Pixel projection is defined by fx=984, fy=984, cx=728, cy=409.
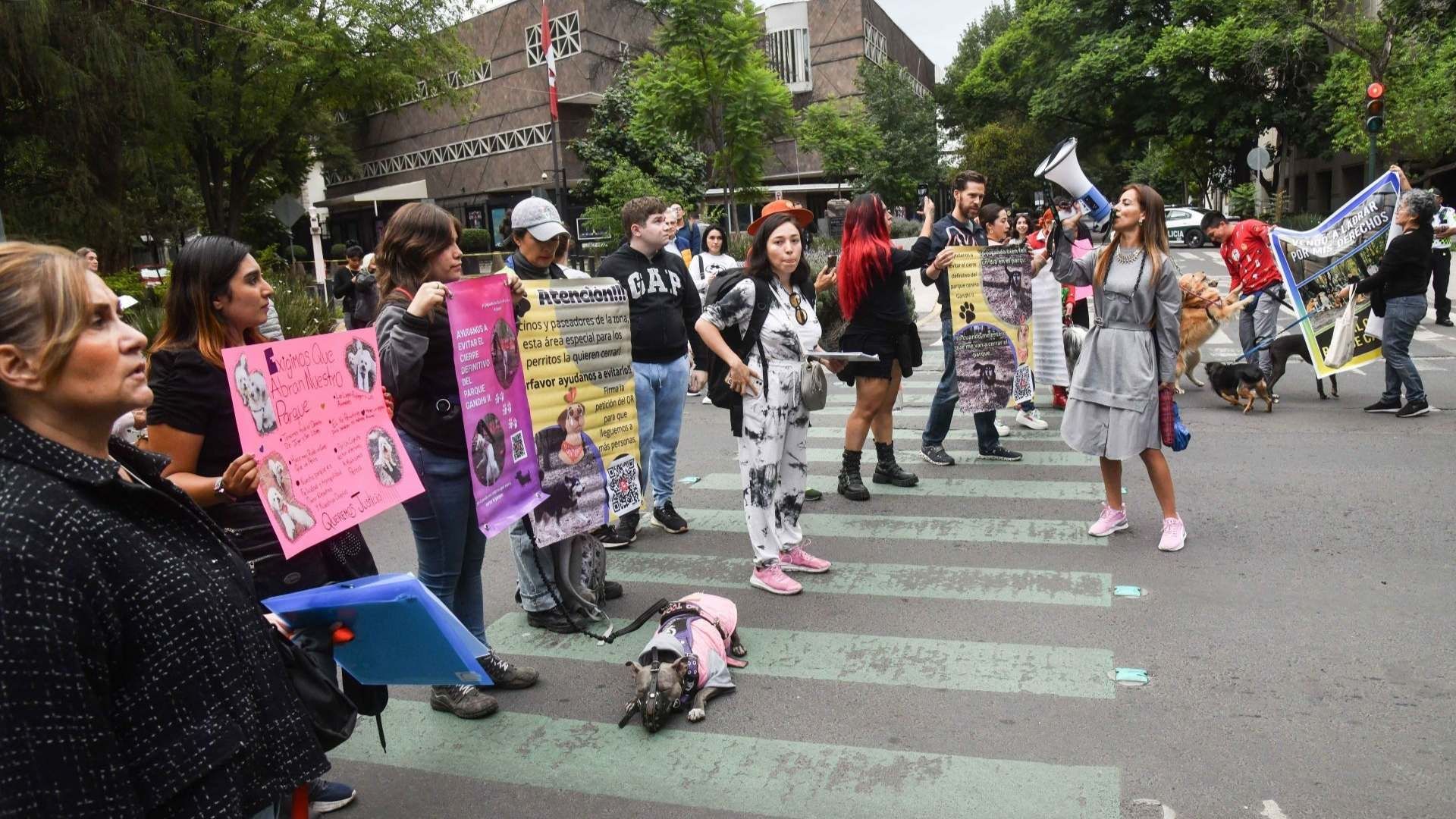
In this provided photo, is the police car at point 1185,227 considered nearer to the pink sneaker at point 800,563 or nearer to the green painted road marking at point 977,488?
the green painted road marking at point 977,488

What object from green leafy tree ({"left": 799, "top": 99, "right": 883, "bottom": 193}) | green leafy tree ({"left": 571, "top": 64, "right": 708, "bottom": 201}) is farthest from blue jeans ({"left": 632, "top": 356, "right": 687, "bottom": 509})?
green leafy tree ({"left": 571, "top": 64, "right": 708, "bottom": 201})

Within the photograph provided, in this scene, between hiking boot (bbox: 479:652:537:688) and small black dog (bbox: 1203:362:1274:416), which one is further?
small black dog (bbox: 1203:362:1274:416)

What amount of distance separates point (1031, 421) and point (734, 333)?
4.82 meters

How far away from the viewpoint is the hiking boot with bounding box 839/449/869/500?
6.82 metres

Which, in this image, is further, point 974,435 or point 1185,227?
point 1185,227

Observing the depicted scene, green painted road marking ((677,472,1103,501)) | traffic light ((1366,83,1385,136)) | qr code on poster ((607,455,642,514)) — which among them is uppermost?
traffic light ((1366,83,1385,136))

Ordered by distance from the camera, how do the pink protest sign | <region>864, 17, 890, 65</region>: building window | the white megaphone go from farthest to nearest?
<region>864, 17, 890, 65</region>: building window
the white megaphone
the pink protest sign

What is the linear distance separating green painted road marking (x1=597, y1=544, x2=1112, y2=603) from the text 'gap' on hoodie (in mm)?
1261

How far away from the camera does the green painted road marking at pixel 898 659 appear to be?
13.2 ft

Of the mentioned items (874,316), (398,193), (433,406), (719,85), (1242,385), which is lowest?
(1242,385)

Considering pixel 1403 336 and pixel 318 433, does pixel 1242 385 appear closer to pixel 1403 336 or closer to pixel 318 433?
pixel 1403 336

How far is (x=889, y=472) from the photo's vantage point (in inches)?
282

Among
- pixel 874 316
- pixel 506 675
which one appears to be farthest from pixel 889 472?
pixel 506 675

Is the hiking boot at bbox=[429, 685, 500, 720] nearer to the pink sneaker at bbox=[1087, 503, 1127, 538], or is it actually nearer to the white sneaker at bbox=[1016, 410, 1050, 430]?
the pink sneaker at bbox=[1087, 503, 1127, 538]
